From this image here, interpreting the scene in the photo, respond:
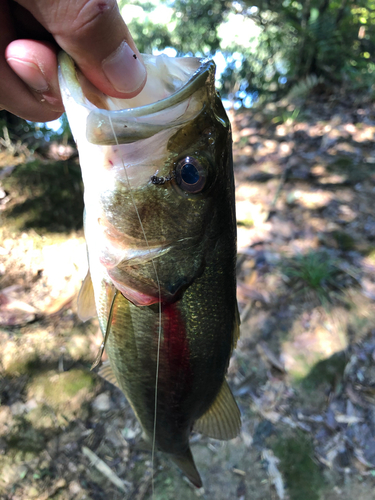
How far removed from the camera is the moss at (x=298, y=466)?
2150 mm

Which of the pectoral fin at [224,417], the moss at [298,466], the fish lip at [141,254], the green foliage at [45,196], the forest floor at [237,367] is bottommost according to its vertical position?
the moss at [298,466]

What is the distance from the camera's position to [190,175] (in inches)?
36.9

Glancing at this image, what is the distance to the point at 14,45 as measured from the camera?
3.35 ft

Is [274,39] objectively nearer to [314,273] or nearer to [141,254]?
[314,273]

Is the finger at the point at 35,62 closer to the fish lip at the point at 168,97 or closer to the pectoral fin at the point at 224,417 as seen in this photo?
the fish lip at the point at 168,97

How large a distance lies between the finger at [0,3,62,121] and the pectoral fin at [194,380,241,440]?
1.52 m

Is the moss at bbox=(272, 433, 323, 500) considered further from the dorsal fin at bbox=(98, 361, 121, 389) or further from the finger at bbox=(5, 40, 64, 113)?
the finger at bbox=(5, 40, 64, 113)

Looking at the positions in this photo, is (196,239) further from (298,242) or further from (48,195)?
(298,242)

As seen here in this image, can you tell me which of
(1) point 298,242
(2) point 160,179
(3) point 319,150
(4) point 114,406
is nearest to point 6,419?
(4) point 114,406

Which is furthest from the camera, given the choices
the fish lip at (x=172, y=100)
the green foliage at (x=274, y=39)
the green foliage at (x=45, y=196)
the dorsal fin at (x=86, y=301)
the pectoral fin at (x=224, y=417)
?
the green foliage at (x=274, y=39)

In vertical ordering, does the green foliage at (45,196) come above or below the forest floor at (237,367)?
above

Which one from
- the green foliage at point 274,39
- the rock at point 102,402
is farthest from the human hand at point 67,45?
the green foliage at point 274,39

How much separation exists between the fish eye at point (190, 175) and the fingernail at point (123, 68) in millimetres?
333

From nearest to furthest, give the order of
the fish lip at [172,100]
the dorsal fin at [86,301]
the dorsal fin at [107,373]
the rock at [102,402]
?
the fish lip at [172,100] → the dorsal fin at [86,301] → the dorsal fin at [107,373] → the rock at [102,402]
